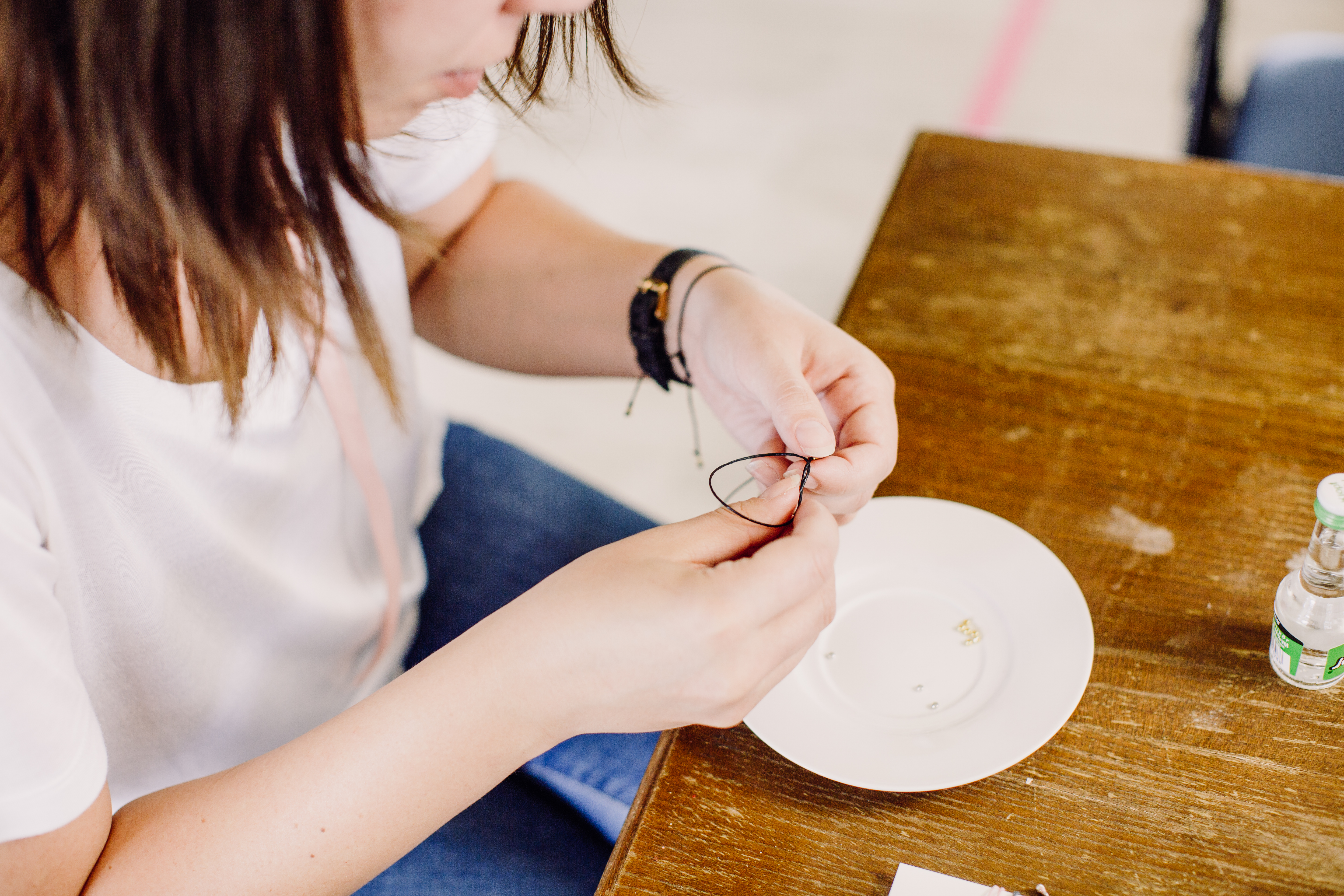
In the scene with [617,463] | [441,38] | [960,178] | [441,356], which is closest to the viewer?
[441,38]

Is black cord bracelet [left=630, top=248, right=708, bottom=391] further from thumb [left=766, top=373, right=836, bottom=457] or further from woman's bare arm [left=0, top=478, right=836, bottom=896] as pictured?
woman's bare arm [left=0, top=478, right=836, bottom=896]

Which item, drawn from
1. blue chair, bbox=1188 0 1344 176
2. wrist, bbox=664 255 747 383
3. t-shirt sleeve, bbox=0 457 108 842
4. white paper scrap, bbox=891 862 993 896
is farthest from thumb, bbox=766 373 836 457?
blue chair, bbox=1188 0 1344 176

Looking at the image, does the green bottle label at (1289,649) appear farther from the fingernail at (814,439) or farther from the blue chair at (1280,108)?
the blue chair at (1280,108)

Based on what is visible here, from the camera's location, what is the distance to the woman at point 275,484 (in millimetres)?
454

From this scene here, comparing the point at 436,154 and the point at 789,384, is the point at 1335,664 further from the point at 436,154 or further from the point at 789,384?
the point at 436,154

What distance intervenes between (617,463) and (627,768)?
1177 millimetres

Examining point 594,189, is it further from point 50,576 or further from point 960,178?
point 50,576

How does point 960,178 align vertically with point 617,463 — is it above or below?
above

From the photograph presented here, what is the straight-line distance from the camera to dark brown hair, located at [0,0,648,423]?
0.41m

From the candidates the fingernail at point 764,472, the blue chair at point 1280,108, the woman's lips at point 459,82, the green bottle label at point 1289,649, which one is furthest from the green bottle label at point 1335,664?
the blue chair at point 1280,108

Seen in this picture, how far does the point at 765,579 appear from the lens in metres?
0.53

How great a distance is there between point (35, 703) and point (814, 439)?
1.50 ft

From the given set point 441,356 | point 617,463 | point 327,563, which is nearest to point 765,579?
point 327,563

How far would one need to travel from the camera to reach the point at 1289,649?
552 mm
